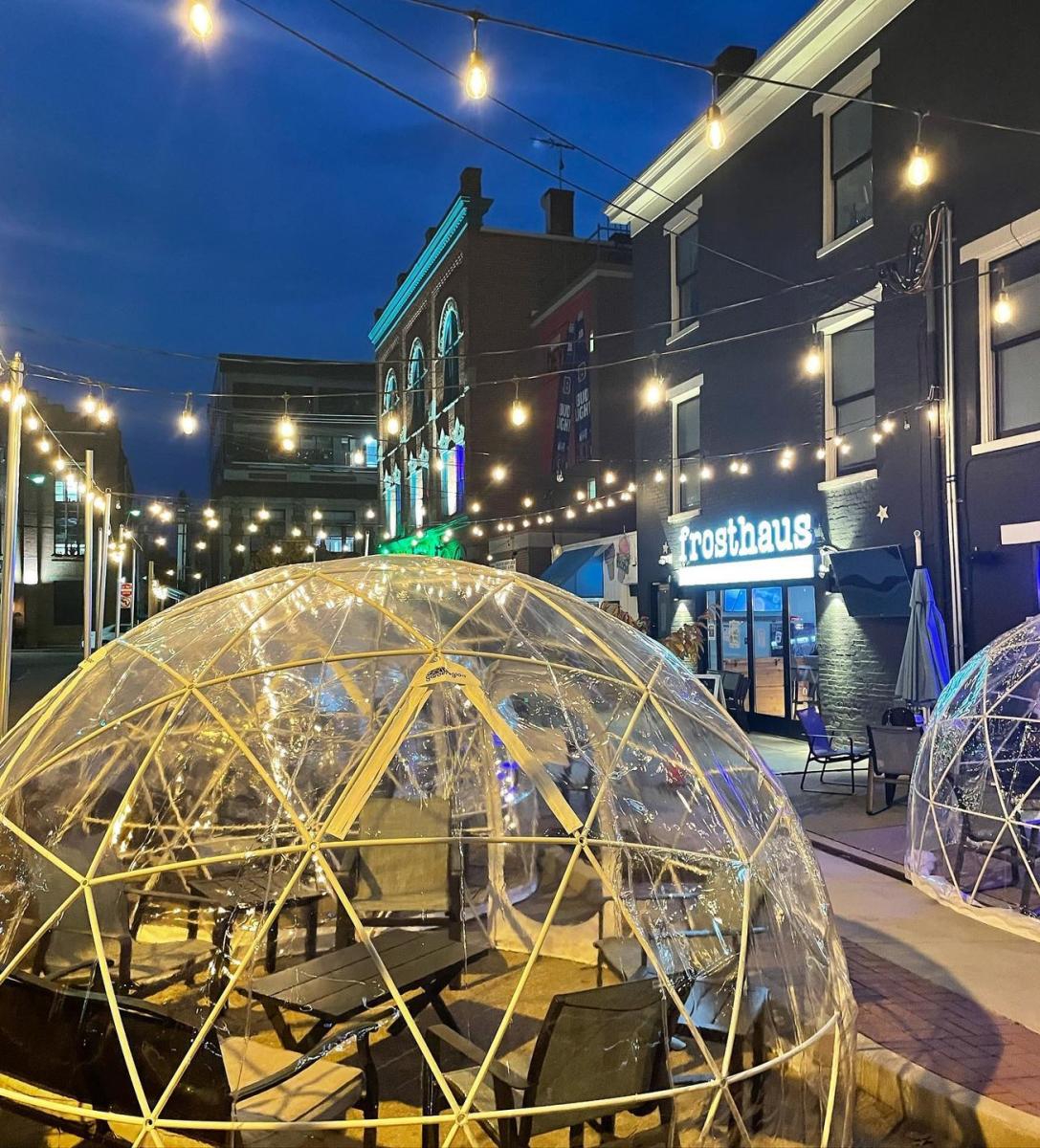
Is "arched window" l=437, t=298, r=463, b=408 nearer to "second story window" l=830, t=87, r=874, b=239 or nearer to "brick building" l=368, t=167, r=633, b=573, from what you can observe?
"brick building" l=368, t=167, r=633, b=573

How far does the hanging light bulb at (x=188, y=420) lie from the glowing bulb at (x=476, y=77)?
7615 millimetres

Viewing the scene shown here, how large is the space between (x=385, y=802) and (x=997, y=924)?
175 inches

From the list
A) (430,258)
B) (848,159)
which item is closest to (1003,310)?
(848,159)

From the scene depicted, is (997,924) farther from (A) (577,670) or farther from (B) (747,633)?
(B) (747,633)

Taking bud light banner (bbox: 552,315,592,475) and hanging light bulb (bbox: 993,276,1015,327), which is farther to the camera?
bud light banner (bbox: 552,315,592,475)

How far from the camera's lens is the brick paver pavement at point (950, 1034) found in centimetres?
426

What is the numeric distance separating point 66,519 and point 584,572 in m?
39.7

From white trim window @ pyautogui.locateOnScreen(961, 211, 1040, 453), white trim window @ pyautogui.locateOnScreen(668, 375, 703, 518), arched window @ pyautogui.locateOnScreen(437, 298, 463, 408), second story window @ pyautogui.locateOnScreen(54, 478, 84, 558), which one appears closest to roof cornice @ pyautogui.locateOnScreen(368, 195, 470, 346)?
arched window @ pyautogui.locateOnScreen(437, 298, 463, 408)

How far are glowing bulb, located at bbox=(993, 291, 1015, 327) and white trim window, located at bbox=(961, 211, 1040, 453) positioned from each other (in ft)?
0.04

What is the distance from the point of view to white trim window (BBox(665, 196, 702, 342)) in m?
17.2

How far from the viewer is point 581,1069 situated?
10.9 ft

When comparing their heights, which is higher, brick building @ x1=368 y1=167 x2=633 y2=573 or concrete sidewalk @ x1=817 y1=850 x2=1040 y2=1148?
brick building @ x1=368 y1=167 x2=633 y2=573

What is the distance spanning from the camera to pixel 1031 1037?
15.5 feet

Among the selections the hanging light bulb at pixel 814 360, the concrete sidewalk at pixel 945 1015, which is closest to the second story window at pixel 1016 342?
the hanging light bulb at pixel 814 360
